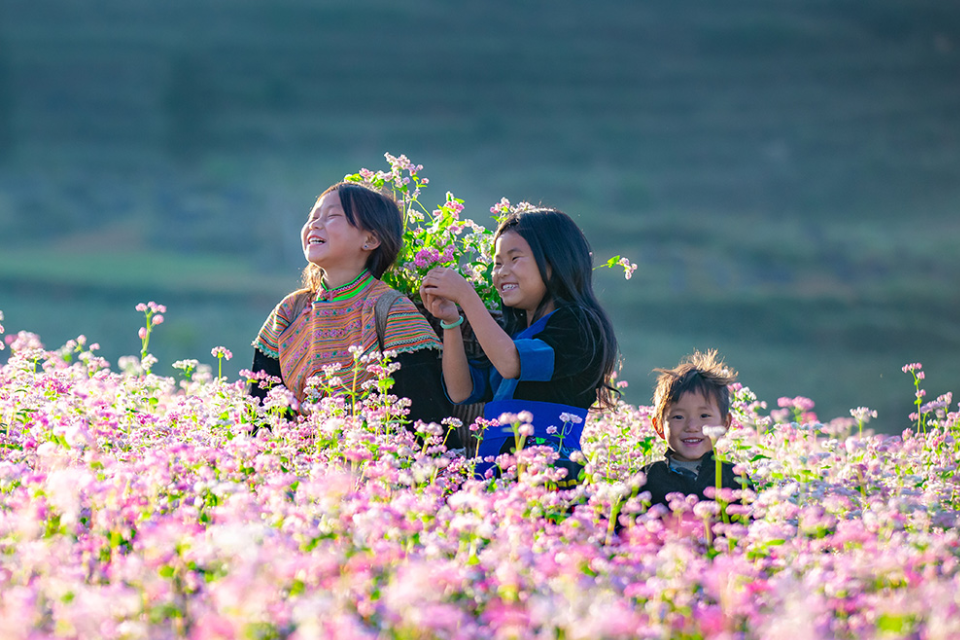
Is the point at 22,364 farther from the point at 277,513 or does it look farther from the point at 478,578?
the point at 478,578

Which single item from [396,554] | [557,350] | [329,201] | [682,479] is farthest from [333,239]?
[396,554]

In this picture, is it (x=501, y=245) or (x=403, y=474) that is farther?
(x=501, y=245)

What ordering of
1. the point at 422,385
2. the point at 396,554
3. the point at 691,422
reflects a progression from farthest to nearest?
1. the point at 422,385
2. the point at 691,422
3. the point at 396,554

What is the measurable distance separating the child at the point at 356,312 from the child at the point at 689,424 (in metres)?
1.01

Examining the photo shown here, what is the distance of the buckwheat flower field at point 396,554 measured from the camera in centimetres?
171

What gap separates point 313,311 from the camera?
4.31m

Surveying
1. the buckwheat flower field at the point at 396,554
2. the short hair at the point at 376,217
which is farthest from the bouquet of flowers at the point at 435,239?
the buckwheat flower field at the point at 396,554

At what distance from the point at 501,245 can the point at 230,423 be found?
1422 millimetres

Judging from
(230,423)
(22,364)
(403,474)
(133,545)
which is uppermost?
(22,364)

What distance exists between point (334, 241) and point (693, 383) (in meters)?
1.75

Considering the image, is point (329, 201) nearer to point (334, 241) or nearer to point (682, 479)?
point (334, 241)

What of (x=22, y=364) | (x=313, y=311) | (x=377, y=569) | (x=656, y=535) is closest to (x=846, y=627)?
(x=656, y=535)

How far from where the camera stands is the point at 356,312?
4191 millimetres

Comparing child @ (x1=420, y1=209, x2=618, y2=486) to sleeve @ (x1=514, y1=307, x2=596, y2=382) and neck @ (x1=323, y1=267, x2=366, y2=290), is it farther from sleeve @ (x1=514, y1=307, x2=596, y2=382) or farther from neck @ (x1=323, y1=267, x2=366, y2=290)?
neck @ (x1=323, y1=267, x2=366, y2=290)
